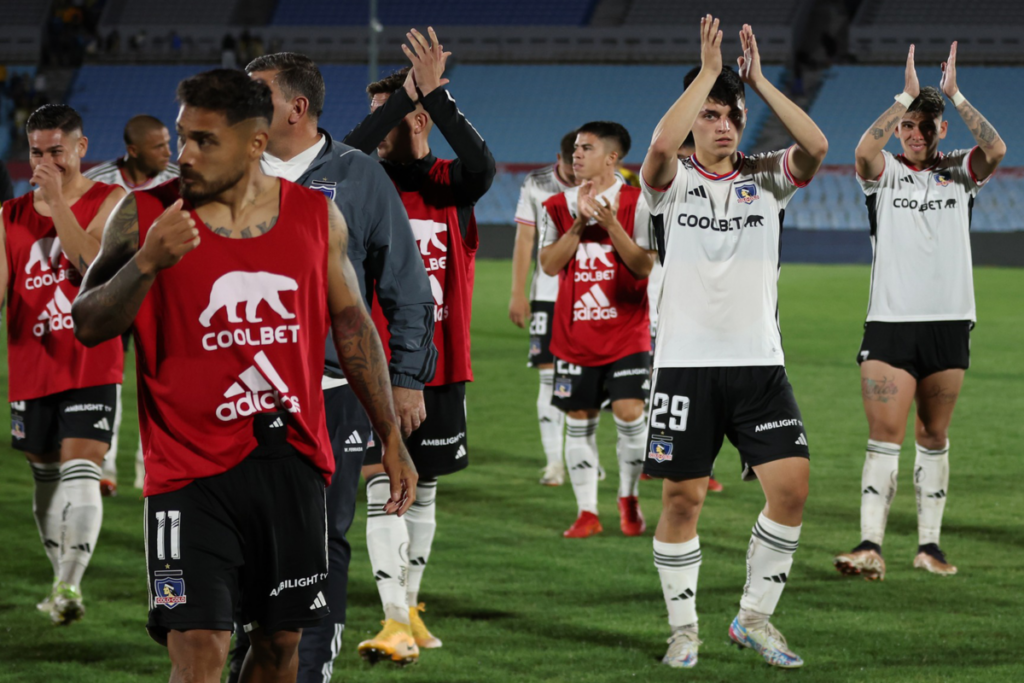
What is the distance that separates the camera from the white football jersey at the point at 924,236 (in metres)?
6.45

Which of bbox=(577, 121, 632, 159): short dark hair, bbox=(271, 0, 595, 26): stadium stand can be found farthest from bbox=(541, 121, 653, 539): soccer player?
bbox=(271, 0, 595, 26): stadium stand

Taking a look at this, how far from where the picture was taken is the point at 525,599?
6.16 m

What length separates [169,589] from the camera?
324 cm

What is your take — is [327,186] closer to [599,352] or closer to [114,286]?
[114,286]

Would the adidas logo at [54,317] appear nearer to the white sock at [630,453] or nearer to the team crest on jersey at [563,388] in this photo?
the team crest on jersey at [563,388]

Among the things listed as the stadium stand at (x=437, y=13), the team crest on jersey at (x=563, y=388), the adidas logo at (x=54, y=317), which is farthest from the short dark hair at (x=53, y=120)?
the stadium stand at (x=437, y=13)

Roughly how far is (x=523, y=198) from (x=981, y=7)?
113ft

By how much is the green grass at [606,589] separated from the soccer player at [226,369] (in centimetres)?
182

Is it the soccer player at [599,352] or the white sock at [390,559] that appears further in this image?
the soccer player at [599,352]

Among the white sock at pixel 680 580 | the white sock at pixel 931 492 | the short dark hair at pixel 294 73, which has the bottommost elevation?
the white sock at pixel 680 580

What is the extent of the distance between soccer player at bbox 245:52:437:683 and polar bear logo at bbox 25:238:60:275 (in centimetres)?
176

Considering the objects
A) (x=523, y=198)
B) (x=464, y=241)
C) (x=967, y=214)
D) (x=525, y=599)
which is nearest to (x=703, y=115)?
(x=464, y=241)

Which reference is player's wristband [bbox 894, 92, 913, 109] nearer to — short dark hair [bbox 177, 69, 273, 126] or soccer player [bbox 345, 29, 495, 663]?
soccer player [bbox 345, 29, 495, 663]

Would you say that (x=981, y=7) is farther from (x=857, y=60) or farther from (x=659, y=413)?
(x=659, y=413)
